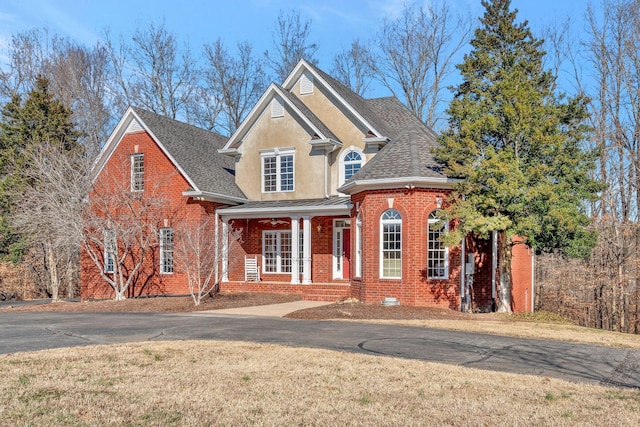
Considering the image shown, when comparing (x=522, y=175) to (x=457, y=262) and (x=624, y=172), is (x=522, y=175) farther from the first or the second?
(x=624, y=172)

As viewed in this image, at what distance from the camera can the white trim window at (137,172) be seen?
25.8 meters

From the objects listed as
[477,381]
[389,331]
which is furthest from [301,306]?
[477,381]

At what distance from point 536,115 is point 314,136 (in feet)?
31.9

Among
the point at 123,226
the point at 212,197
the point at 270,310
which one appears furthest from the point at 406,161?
the point at 123,226

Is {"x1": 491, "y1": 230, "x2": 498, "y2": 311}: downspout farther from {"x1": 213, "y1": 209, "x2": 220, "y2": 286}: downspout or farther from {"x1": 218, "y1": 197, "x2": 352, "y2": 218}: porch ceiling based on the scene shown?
{"x1": 213, "y1": 209, "x2": 220, "y2": 286}: downspout

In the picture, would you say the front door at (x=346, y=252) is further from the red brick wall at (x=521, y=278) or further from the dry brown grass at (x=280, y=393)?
→ the dry brown grass at (x=280, y=393)

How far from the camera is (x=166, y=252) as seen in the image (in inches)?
990

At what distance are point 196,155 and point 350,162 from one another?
23.2ft

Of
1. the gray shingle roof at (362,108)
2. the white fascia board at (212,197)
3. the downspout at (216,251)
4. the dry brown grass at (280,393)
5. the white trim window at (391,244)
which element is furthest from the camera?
the gray shingle roof at (362,108)

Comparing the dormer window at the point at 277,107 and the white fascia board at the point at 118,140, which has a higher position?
the dormer window at the point at 277,107

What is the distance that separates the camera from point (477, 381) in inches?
324

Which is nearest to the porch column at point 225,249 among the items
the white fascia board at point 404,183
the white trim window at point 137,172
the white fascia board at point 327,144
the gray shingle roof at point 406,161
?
the white trim window at point 137,172

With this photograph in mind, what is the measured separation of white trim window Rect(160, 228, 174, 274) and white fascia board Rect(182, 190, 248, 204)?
1.95 m

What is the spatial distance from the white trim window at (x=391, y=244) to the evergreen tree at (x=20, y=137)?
15.6m
